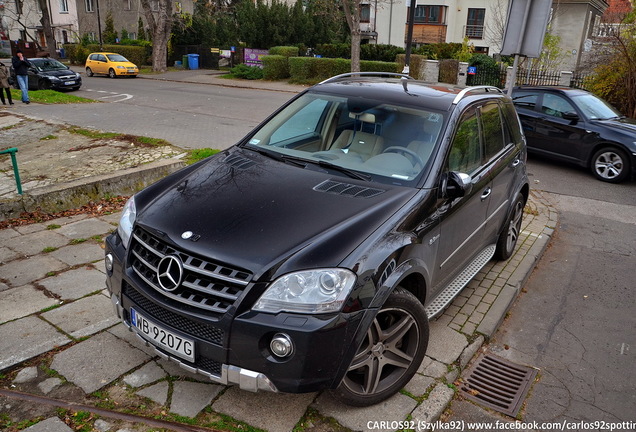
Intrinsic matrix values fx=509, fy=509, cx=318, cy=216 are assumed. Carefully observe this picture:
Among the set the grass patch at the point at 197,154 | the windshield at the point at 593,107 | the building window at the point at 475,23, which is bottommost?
the grass patch at the point at 197,154

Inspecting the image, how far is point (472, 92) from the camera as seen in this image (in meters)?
4.58

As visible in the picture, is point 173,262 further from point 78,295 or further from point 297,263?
point 78,295

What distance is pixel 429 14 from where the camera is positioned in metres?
45.7

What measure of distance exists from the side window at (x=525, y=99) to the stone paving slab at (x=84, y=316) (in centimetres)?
957

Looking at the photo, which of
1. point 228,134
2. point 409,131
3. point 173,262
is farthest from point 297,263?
point 228,134

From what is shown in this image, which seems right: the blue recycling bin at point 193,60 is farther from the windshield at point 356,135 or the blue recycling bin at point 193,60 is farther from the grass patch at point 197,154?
the windshield at point 356,135

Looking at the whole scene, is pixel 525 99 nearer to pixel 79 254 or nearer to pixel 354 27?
pixel 79 254

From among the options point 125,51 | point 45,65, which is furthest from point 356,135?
point 125,51

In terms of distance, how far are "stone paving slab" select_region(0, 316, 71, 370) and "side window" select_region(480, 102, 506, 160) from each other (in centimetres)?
385

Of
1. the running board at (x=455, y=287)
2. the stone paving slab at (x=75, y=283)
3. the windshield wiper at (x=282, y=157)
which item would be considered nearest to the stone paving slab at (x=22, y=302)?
the stone paving slab at (x=75, y=283)

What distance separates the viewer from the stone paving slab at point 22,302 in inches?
160

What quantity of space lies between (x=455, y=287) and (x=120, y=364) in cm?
266

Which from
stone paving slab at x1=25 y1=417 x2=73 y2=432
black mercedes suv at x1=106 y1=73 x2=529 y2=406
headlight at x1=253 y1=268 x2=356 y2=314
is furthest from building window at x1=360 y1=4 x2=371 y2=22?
stone paving slab at x1=25 y1=417 x2=73 y2=432

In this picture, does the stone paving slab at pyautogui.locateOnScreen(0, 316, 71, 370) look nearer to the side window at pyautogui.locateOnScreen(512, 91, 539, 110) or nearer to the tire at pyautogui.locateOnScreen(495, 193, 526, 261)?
the tire at pyautogui.locateOnScreen(495, 193, 526, 261)
